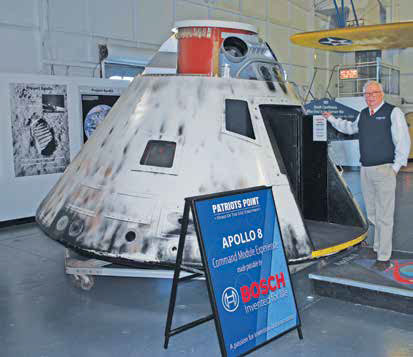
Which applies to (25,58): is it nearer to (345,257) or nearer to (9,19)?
(9,19)

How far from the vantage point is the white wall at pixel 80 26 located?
24.9 ft

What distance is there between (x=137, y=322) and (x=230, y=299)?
3.42ft

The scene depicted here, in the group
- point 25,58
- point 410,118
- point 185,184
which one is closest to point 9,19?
point 25,58

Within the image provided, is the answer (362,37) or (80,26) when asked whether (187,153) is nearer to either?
(80,26)

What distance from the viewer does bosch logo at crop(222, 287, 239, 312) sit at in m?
2.70

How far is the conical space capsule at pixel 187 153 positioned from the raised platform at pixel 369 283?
0.20 m

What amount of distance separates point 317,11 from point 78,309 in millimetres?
16522

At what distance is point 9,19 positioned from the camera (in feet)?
24.3

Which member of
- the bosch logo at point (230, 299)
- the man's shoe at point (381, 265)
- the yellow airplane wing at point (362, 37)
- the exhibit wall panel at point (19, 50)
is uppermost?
the yellow airplane wing at point (362, 37)

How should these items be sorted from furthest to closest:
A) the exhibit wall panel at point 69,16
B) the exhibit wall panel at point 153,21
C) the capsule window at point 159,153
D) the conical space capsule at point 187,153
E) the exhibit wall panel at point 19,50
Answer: the exhibit wall panel at point 153,21, the exhibit wall panel at point 69,16, the exhibit wall panel at point 19,50, the capsule window at point 159,153, the conical space capsule at point 187,153

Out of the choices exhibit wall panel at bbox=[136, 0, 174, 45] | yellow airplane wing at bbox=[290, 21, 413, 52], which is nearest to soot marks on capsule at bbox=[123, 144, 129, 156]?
exhibit wall panel at bbox=[136, 0, 174, 45]

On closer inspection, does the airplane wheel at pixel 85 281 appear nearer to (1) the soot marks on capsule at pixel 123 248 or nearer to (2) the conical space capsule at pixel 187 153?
(2) the conical space capsule at pixel 187 153

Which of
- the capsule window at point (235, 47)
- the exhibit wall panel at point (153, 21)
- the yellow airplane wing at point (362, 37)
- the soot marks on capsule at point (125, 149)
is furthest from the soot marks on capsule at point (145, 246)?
the yellow airplane wing at point (362, 37)

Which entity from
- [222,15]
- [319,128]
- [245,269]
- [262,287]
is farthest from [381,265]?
[222,15]
